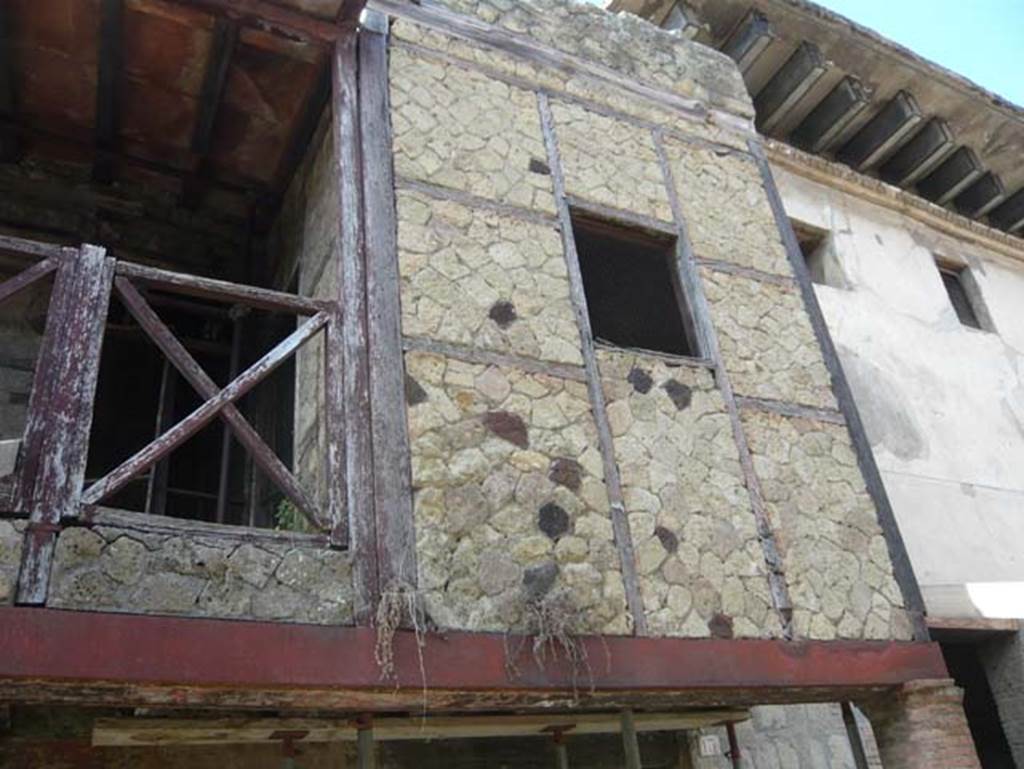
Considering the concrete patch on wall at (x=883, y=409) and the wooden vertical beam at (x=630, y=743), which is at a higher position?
the concrete patch on wall at (x=883, y=409)

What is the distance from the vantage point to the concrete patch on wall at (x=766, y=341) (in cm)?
572

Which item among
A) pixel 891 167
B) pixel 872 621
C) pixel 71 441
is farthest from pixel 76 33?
pixel 891 167

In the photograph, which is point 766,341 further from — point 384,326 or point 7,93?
point 7,93

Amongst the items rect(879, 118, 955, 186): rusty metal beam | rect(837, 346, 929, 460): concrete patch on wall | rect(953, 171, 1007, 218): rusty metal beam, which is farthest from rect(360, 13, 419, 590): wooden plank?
rect(953, 171, 1007, 218): rusty metal beam

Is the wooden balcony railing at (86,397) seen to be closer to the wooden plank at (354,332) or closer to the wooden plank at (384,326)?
the wooden plank at (354,332)

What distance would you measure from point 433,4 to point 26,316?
3.83m

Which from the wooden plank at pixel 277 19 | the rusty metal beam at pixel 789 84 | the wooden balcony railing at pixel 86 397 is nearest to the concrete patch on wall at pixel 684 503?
the wooden balcony railing at pixel 86 397

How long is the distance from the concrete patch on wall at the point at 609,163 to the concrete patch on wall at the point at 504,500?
1.67 metres

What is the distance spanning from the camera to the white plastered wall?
7.32 m

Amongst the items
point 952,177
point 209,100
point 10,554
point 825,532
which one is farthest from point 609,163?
point 952,177

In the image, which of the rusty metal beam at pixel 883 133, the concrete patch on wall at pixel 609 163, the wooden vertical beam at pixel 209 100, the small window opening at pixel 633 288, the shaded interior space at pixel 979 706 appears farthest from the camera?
the rusty metal beam at pixel 883 133

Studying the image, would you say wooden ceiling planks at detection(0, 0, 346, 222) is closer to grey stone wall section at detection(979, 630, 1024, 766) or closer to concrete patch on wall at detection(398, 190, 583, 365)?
concrete patch on wall at detection(398, 190, 583, 365)

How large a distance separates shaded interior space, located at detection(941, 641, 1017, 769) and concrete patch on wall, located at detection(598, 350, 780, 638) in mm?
3585

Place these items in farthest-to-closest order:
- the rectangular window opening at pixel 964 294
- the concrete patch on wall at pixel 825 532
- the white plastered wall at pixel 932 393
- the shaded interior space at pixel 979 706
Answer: the rectangular window opening at pixel 964 294, the shaded interior space at pixel 979 706, the white plastered wall at pixel 932 393, the concrete patch on wall at pixel 825 532
